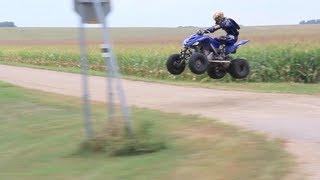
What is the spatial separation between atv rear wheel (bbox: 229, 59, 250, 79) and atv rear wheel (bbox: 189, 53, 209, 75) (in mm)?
1476

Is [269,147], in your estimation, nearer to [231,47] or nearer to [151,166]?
[151,166]

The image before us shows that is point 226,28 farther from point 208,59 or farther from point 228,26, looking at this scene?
point 208,59

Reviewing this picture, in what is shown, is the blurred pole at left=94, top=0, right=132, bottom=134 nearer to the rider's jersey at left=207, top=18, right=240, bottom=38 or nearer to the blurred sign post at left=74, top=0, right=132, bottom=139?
the blurred sign post at left=74, top=0, right=132, bottom=139

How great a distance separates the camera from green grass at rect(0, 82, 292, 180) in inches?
281

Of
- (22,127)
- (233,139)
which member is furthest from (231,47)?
(233,139)

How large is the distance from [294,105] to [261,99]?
1.37 m

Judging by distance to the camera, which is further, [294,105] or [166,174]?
[294,105]

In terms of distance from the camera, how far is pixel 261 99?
1416 cm

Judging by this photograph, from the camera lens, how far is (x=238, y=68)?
20156 millimetres

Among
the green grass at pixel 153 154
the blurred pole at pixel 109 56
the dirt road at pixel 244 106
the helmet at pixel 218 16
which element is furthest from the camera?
the helmet at pixel 218 16

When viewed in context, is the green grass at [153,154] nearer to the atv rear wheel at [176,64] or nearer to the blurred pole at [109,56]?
the blurred pole at [109,56]

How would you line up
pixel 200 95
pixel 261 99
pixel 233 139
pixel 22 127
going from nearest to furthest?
pixel 233 139 → pixel 22 127 → pixel 261 99 → pixel 200 95

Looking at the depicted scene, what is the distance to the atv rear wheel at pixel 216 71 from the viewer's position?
2014cm

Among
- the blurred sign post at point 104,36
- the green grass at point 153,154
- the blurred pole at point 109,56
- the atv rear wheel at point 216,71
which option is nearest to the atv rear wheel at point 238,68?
the atv rear wheel at point 216,71
